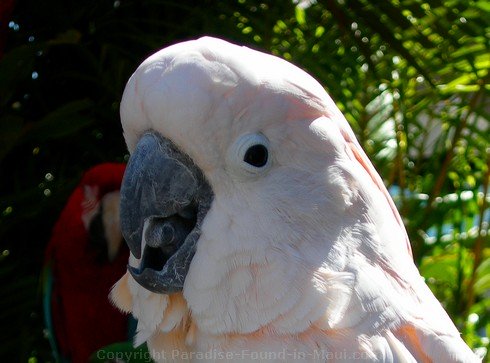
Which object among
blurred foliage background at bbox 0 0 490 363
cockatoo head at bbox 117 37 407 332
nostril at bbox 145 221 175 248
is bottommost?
blurred foliage background at bbox 0 0 490 363

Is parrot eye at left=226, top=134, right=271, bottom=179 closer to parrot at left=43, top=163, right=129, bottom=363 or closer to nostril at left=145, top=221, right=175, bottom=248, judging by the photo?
nostril at left=145, top=221, right=175, bottom=248

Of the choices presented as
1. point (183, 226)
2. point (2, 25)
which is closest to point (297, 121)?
point (183, 226)

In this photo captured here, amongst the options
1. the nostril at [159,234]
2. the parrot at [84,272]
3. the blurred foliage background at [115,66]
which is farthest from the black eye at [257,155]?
the parrot at [84,272]

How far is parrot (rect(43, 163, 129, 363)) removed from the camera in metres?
1.94

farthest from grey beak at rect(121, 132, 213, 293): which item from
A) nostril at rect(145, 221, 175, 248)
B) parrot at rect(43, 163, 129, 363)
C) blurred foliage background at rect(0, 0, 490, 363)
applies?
parrot at rect(43, 163, 129, 363)

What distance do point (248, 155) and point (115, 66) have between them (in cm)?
105

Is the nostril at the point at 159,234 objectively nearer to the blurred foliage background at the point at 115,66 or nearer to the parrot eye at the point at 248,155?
the parrot eye at the point at 248,155

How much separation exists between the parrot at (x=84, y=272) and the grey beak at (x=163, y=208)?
925 mm

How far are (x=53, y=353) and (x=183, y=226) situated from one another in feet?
3.79

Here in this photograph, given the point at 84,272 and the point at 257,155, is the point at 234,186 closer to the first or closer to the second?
the point at 257,155

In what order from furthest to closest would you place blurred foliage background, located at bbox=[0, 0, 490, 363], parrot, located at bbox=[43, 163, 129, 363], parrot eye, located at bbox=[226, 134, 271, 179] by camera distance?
parrot, located at bbox=[43, 163, 129, 363]
blurred foliage background, located at bbox=[0, 0, 490, 363]
parrot eye, located at bbox=[226, 134, 271, 179]

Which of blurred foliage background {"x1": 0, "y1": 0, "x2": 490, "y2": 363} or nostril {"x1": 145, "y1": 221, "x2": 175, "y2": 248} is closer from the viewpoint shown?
nostril {"x1": 145, "y1": 221, "x2": 175, "y2": 248}

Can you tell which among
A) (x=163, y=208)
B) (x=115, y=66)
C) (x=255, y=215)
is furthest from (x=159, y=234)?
(x=115, y=66)

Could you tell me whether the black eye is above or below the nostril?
above
